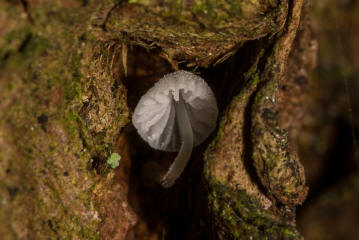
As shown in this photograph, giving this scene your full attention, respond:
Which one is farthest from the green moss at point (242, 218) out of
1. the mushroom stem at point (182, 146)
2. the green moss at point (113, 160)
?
the green moss at point (113, 160)

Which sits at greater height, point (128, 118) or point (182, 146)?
point (128, 118)

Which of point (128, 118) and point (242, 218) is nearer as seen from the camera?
point (242, 218)

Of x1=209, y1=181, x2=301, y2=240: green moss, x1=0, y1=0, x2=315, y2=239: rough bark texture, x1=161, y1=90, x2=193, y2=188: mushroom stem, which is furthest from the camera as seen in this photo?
x1=161, y1=90, x2=193, y2=188: mushroom stem

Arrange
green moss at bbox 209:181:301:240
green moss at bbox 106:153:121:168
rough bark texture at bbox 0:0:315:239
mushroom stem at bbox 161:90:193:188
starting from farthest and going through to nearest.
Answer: mushroom stem at bbox 161:90:193:188 < green moss at bbox 106:153:121:168 < green moss at bbox 209:181:301:240 < rough bark texture at bbox 0:0:315:239

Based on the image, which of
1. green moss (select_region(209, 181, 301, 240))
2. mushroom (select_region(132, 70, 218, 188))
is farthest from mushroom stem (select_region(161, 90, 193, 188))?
green moss (select_region(209, 181, 301, 240))

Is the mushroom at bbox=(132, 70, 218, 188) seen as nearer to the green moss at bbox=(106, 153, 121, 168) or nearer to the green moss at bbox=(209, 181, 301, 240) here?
the green moss at bbox=(106, 153, 121, 168)

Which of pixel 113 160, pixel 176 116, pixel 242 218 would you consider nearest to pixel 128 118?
pixel 113 160

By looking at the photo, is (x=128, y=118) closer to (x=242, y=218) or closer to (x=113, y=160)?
(x=113, y=160)
